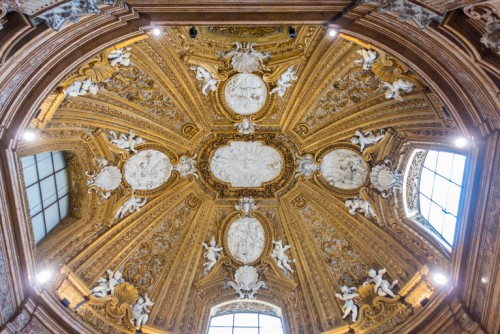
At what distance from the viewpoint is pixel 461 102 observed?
25.0 ft

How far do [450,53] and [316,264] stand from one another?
753cm

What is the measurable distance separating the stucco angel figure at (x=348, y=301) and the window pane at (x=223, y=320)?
313 cm

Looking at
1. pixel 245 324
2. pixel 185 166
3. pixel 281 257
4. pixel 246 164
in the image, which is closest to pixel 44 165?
pixel 185 166

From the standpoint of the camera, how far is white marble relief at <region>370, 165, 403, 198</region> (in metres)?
11.8

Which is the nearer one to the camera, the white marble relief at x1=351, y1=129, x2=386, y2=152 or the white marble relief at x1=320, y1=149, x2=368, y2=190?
the white marble relief at x1=351, y1=129, x2=386, y2=152

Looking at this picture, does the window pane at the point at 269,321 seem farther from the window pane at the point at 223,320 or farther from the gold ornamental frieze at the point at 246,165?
the gold ornamental frieze at the point at 246,165

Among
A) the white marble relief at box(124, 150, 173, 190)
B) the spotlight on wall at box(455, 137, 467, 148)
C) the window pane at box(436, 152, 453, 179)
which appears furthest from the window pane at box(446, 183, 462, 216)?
the white marble relief at box(124, 150, 173, 190)

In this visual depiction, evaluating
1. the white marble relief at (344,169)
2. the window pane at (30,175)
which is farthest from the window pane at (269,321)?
the window pane at (30,175)

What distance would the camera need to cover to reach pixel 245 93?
12.3 m

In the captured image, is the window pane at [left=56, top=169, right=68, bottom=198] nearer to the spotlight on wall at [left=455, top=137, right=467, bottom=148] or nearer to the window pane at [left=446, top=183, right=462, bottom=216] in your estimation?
the spotlight on wall at [left=455, top=137, right=467, bottom=148]

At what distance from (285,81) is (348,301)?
6.11 meters

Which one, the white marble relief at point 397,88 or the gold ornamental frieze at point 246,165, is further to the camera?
the gold ornamental frieze at point 246,165

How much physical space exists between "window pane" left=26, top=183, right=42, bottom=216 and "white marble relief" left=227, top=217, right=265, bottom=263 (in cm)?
548

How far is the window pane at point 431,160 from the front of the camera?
1120 cm
